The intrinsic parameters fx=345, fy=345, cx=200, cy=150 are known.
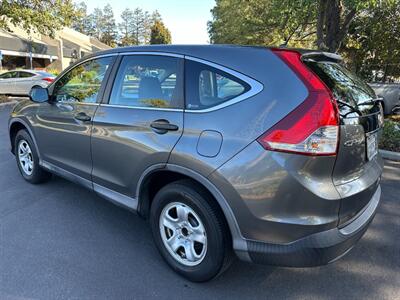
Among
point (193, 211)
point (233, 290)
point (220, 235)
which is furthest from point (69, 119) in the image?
point (233, 290)

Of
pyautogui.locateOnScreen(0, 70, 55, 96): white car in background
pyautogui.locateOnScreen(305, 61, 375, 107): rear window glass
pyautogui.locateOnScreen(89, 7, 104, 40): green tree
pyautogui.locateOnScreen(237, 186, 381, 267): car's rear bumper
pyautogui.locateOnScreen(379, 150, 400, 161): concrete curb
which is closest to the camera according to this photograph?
pyautogui.locateOnScreen(237, 186, 381, 267): car's rear bumper

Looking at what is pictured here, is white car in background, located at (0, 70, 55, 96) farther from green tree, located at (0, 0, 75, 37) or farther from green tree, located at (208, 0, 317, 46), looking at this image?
green tree, located at (208, 0, 317, 46)

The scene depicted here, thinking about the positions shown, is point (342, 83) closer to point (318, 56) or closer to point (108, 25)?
point (318, 56)

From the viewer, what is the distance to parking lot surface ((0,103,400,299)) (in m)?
2.61

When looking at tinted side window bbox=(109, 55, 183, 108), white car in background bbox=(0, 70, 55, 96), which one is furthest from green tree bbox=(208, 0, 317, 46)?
tinted side window bbox=(109, 55, 183, 108)

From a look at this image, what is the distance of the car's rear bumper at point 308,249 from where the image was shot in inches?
86.4

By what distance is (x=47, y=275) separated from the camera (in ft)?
9.07

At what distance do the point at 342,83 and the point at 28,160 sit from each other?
4011mm

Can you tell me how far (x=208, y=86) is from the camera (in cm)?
254

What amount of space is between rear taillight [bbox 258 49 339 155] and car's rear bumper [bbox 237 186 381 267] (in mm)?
557

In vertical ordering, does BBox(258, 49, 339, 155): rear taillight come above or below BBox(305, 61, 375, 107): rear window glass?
below

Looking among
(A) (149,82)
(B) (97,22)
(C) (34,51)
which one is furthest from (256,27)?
(B) (97,22)

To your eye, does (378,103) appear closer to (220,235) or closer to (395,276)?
(395,276)

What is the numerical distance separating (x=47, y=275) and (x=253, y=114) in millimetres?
2068
